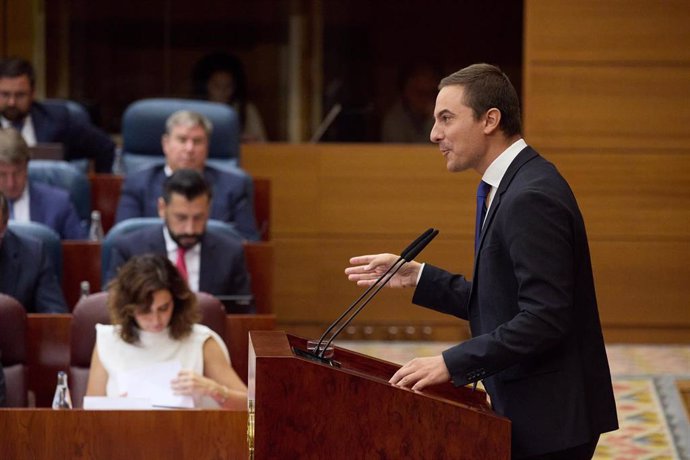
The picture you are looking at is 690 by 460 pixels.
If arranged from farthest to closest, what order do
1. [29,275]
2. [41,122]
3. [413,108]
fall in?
1. [413,108]
2. [41,122]
3. [29,275]

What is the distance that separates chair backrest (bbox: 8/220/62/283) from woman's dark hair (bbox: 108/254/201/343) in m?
1.04

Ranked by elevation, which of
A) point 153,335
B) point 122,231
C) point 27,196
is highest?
point 27,196

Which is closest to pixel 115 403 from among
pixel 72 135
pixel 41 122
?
pixel 41 122

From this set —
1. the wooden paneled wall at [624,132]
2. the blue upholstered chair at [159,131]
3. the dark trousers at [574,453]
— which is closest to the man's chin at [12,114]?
the blue upholstered chair at [159,131]

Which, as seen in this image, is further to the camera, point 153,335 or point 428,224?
point 428,224

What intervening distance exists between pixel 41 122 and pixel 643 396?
132 inches

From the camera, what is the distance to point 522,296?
7.22 feet

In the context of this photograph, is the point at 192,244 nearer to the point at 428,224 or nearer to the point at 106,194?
the point at 106,194

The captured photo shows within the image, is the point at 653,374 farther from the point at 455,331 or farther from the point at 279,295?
the point at 279,295

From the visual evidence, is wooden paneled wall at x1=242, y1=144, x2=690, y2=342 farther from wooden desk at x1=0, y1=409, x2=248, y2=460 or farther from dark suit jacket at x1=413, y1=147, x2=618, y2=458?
dark suit jacket at x1=413, y1=147, x2=618, y2=458

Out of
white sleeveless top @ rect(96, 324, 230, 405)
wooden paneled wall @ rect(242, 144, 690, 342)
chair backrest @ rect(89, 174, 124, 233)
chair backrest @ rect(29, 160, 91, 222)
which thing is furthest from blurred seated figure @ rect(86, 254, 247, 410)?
wooden paneled wall @ rect(242, 144, 690, 342)

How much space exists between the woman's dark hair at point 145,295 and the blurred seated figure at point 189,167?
2.11 metres

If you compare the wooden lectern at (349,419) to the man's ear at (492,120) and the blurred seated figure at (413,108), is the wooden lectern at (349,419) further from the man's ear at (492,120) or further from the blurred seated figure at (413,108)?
the blurred seated figure at (413,108)

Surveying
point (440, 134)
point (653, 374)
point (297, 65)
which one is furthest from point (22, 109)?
point (440, 134)
